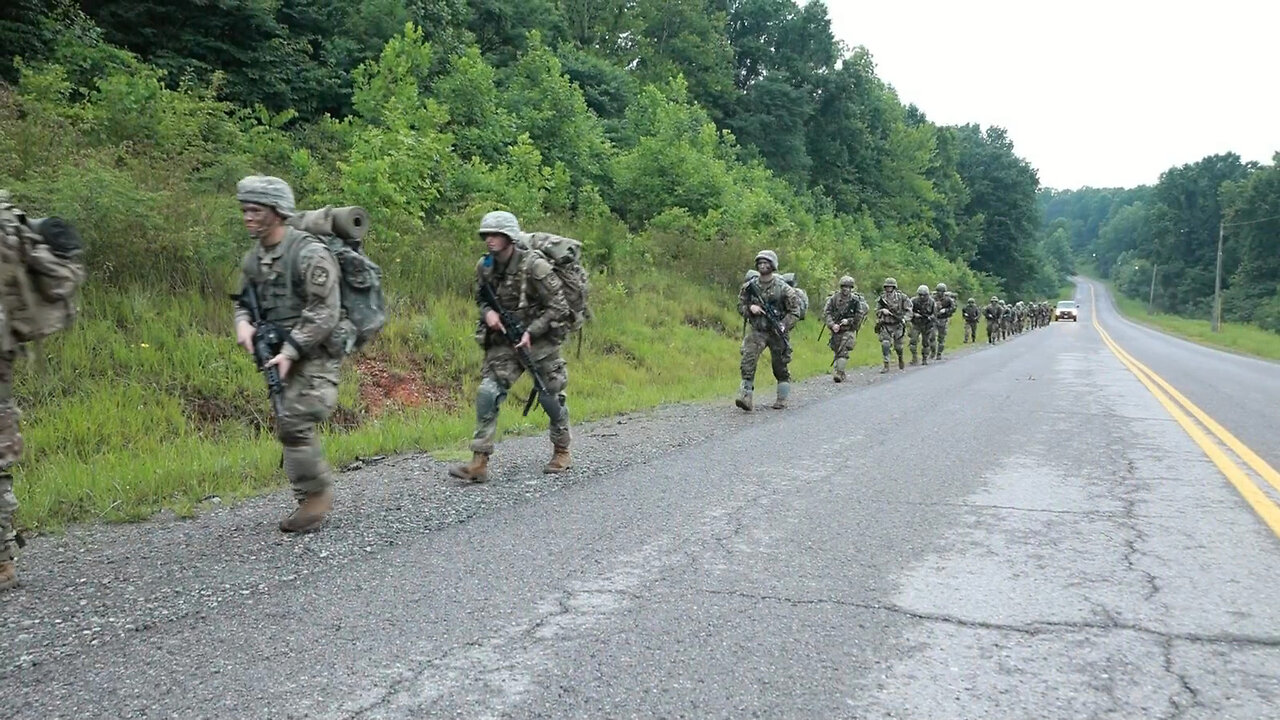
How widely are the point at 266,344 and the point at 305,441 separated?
1.86 ft

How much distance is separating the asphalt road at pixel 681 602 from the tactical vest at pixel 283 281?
1199 millimetres

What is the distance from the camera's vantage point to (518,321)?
6.45 metres

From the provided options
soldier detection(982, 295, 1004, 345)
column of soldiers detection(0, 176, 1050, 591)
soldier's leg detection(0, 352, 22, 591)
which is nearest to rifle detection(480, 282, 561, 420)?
column of soldiers detection(0, 176, 1050, 591)

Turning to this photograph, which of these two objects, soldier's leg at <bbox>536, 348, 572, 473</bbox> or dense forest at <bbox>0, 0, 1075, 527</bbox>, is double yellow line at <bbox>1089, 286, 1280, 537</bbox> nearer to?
soldier's leg at <bbox>536, 348, 572, 473</bbox>

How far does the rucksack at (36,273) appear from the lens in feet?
12.9

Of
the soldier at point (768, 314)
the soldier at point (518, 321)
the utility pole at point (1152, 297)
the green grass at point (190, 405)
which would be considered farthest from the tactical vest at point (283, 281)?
the utility pole at point (1152, 297)

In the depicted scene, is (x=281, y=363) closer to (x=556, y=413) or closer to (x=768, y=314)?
(x=556, y=413)

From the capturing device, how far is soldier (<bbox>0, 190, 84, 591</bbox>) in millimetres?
3883

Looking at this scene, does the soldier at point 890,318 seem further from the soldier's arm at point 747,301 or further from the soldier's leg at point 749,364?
the soldier's arm at point 747,301

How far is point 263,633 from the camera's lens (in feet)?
10.6

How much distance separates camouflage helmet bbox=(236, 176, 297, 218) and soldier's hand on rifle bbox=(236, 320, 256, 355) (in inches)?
24.9

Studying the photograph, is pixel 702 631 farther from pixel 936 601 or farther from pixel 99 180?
pixel 99 180

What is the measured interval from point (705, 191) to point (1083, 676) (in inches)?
845

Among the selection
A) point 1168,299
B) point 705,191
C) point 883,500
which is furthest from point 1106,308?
point 883,500
